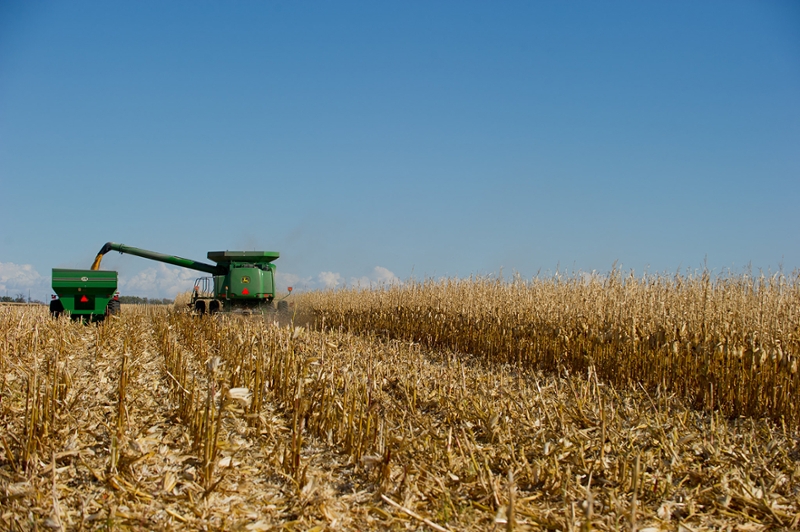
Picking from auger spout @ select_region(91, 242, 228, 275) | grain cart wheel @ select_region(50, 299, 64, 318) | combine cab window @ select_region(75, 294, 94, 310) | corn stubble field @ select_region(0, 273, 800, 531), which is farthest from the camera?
auger spout @ select_region(91, 242, 228, 275)

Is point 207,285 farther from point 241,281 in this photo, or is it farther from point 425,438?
point 425,438

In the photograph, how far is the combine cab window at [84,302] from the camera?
15.7 metres

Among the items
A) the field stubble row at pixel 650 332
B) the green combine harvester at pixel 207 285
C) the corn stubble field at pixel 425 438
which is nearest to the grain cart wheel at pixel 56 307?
the green combine harvester at pixel 207 285

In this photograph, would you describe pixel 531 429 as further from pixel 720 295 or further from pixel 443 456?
pixel 720 295

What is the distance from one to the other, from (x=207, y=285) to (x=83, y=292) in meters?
4.01

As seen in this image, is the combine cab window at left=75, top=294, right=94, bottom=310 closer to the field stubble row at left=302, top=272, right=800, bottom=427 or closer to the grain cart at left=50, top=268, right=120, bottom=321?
the grain cart at left=50, top=268, right=120, bottom=321

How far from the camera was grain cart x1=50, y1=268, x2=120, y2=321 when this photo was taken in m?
15.5

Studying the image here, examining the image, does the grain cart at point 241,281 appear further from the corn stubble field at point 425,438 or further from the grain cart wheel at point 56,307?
the corn stubble field at point 425,438

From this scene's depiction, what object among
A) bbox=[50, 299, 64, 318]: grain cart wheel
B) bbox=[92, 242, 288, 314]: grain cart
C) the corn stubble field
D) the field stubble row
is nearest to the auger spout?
bbox=[92, 242, 288, 314]: grain cart

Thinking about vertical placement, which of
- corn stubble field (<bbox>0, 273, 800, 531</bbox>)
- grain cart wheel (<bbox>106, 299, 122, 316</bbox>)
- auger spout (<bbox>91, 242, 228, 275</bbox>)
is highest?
auger spout (<bbox>91, 242, 228, 275</bbox>)

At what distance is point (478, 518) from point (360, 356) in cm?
542

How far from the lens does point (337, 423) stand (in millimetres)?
4840

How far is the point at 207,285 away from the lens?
62.5 feet

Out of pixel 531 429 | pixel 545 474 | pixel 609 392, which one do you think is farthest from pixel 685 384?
pixel 545 474
